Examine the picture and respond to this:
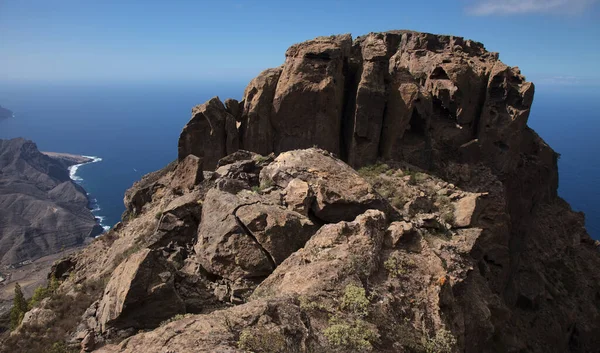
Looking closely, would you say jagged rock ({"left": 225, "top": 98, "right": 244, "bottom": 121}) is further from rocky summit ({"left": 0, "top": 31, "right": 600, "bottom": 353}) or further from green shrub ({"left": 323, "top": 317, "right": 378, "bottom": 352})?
green shrub ({"left": 323, "top": 317, "right": 378, "bottom": 352})

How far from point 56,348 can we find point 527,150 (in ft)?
136

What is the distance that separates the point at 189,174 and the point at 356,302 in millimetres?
17629

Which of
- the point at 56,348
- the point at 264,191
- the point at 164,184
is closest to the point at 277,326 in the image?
the point at 56,348

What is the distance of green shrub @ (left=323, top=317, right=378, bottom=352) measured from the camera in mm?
8197

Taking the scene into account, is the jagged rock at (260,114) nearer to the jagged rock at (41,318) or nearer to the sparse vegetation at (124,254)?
the sparse vegetation at (124,254)

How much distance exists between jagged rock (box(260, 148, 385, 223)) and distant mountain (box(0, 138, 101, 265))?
109 meters

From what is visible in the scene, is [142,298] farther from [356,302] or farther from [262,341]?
[356,302]

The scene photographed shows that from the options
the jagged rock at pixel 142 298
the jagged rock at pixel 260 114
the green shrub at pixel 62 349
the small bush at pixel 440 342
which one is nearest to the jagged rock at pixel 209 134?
the jagged rock at pixel 260 114

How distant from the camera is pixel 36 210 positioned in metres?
129

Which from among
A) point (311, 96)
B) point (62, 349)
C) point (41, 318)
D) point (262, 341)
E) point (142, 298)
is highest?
point (311, 96)

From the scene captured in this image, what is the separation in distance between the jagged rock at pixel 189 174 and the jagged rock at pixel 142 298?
12228 mm

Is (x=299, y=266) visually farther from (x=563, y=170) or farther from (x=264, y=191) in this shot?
(x=563, y=170)

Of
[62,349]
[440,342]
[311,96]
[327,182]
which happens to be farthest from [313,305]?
[311,96]

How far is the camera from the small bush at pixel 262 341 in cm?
721
